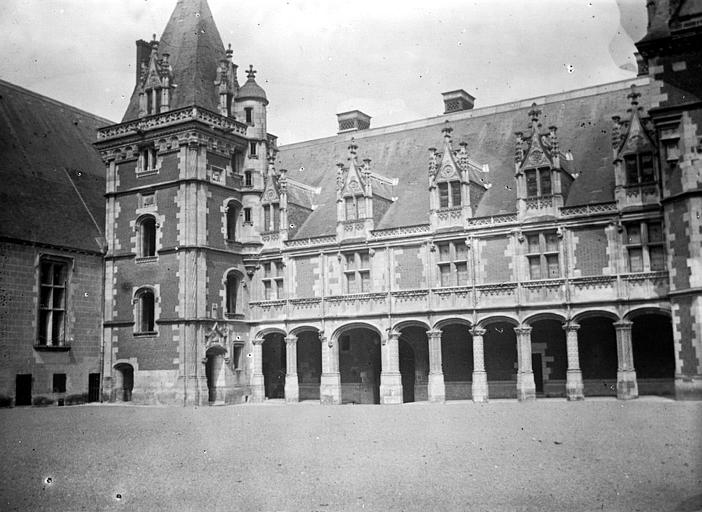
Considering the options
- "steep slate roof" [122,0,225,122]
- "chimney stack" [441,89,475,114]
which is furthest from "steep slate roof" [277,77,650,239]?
"steep slate roof" [122,0,225,122]

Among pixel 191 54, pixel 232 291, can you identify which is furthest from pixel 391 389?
pixel 191 54

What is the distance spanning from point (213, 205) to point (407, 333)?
10228 mm

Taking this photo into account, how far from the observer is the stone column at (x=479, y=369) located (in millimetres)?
29109

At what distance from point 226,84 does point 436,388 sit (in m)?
17.3

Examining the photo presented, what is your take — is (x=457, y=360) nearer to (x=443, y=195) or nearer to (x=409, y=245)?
(x=409, y=245)

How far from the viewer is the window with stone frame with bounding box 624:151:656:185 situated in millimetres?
27562

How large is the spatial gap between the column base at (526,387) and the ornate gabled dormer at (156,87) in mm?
19387

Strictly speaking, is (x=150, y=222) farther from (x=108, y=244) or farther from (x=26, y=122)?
(x=26, y=122)

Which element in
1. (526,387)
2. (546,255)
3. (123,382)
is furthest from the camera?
(123,382)

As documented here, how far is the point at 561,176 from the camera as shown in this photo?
96.0ft

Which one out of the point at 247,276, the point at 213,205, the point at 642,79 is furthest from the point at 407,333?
the point at 642,79

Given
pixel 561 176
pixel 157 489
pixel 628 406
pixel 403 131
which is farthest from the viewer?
pixel 403 131

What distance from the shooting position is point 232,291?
116 feet

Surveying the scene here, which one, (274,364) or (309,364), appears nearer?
A: (309,364)
